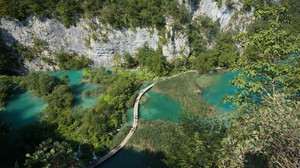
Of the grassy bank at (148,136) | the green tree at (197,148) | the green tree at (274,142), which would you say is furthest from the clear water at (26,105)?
the green tree at (274,142)

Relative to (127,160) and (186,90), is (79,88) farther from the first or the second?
(186,90)

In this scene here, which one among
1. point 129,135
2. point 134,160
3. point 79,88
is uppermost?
point 79,88

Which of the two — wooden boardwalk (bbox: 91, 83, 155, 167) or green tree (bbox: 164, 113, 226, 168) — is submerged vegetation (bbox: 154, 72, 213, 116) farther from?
green tree (bbox: 164, 113, 226, 168)

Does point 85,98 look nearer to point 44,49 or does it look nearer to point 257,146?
point 44,49

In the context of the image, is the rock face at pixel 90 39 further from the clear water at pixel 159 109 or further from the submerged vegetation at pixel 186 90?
the clear water at pixel 159 109

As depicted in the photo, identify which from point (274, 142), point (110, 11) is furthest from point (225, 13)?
point (274, 142)

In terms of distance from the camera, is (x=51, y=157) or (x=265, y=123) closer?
(x=51, y=157)

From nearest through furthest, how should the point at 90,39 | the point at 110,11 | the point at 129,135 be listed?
the point at 129,135 < the point at 110,11 < the point at 90,39
